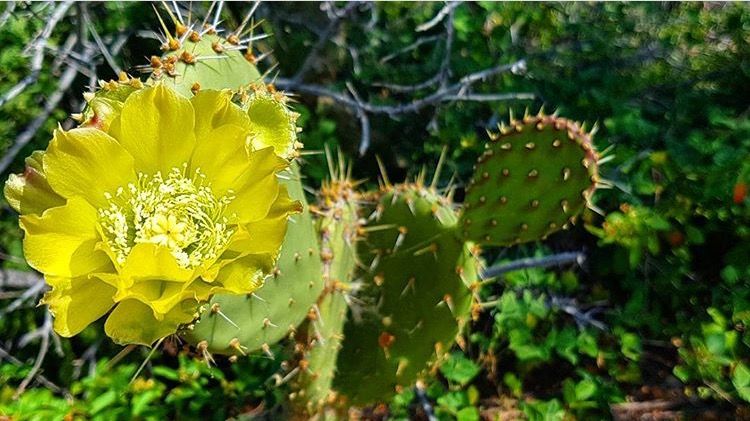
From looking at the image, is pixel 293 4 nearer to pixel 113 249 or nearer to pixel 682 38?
pixel 682 38

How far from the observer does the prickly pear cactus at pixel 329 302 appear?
1283 mm

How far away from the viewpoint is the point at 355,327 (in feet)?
4.74

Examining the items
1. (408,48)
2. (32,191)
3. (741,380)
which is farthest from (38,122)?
(741,380)

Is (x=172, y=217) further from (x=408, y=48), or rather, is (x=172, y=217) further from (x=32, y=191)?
(x=408, y=48)

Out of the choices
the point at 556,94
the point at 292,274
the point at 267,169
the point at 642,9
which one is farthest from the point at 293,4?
the point at 267,169

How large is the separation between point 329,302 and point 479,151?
3.04 feet

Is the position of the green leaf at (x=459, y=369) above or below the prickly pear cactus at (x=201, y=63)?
below

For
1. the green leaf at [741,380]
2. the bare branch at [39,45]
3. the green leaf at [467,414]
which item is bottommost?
the green leaf at [467,414]

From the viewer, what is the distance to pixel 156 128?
0.70 metres

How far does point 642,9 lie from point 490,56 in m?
0.58

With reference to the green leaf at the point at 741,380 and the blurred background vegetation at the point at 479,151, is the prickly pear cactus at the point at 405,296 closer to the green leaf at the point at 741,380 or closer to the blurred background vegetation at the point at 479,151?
the blurred background vegetation at the point at 479,151

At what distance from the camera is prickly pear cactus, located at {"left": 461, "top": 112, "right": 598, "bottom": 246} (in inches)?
46.8

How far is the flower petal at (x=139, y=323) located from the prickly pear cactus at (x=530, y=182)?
0.72 metres

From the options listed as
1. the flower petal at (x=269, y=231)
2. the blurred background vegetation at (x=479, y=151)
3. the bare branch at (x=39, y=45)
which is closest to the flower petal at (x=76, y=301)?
the flower petal at (x=269, y=231)
